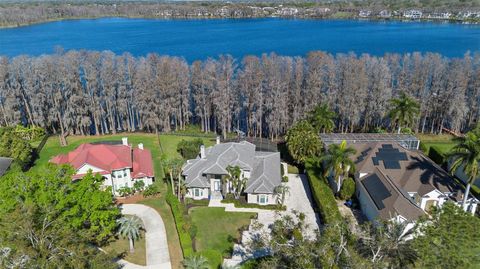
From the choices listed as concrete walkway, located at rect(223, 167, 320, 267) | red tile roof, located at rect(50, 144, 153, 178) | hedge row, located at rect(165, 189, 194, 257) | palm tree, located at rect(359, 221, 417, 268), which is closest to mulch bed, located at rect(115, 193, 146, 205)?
red tile roof, located at rect(50, 144, 153, 178)

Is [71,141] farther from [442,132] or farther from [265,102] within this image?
[442,132]

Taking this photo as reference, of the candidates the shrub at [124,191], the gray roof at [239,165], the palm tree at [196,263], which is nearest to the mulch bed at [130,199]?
the shrub at [124,191]

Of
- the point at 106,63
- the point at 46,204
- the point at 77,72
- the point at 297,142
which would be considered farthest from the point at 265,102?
the point at 46,204

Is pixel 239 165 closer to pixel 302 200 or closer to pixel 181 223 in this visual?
pixel 302 200

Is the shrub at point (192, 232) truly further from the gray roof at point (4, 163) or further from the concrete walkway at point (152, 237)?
the gray roof at point (4, 163)

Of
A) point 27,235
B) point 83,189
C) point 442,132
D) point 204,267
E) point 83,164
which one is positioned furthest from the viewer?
point 442,132

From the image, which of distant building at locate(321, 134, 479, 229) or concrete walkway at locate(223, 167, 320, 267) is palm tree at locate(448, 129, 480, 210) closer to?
distant building at locate(321, 134, 479, 229)
